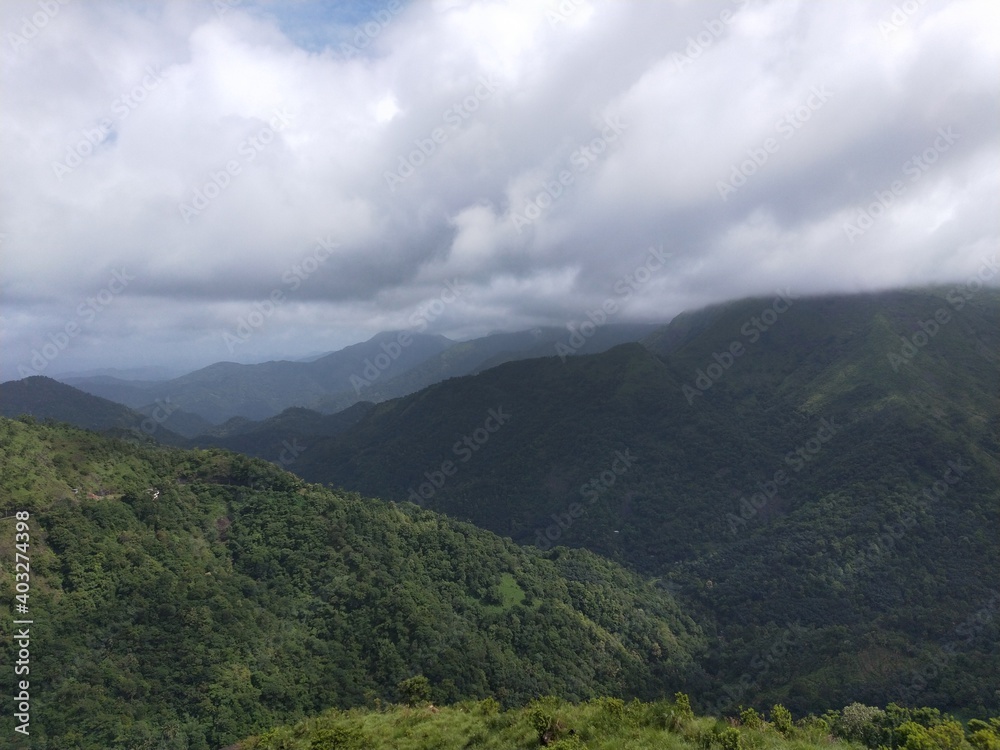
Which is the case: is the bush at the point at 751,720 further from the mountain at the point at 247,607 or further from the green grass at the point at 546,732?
the mountain at the point at 247,607

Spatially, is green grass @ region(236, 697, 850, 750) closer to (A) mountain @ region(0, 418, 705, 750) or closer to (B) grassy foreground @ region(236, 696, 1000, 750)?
(B) grassy foreground @ region(236, 696, 1000, 750)

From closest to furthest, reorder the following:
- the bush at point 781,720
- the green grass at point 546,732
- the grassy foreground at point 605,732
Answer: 1. the grassy foreground at point 605,732
2. the green grass at point 546,732
3. the bush at point 781,720

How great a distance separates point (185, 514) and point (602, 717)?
82887mm

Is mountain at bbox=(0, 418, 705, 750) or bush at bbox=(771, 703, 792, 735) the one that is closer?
bush at bbox=(771, 703, 792, 735)

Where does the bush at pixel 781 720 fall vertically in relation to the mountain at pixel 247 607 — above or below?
above

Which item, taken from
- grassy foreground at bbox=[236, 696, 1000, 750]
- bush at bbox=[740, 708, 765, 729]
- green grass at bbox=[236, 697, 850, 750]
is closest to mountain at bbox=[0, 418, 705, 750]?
green grass at bbox=[236, 697, 850, 750]

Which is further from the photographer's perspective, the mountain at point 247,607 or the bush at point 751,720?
the mountain at point 247,607

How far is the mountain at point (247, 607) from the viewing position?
5719 cm

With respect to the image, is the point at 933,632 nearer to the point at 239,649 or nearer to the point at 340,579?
the point at 340,579

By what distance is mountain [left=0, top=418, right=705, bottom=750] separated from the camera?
57.2 meters

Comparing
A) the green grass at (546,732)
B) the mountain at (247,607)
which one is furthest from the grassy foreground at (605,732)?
the mountain at (247,607)

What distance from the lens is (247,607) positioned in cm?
7512

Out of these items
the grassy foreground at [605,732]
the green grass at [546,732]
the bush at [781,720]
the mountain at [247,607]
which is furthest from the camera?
the mountain at [247,607]

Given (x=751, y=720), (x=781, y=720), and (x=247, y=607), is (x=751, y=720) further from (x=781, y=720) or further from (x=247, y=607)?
(x=247, y=607)
